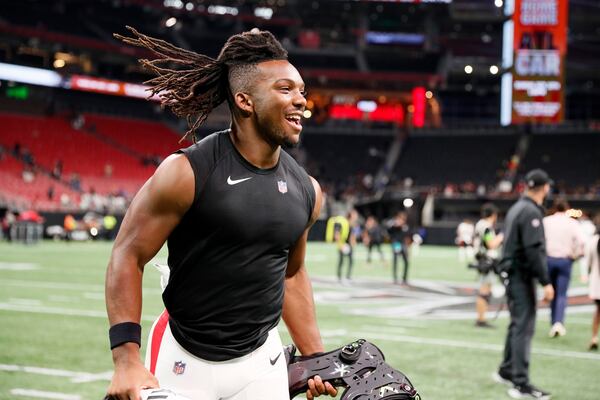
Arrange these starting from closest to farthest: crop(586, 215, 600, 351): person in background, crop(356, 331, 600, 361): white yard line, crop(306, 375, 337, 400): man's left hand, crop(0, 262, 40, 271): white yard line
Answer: crop(306, 375, 337, 400): man's left hand < crop(356, 331, 600, 361): white yard line < crop(586, 215, 600, 351): person in background < crop(0, 262, 40, 271): white yard line

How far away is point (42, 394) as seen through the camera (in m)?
7.62

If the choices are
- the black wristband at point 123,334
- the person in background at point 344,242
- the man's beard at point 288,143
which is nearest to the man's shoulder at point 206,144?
the man's beard at point 288,143

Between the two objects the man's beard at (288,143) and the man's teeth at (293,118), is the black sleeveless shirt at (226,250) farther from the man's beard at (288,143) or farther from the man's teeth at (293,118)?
the man's teeth at (293,118)

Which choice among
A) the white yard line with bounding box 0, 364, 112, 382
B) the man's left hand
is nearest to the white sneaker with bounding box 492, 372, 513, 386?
the white yard line with bounding box 0, 364, 112, 382

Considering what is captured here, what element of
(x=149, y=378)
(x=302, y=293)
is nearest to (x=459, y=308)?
(x=302, y=293)

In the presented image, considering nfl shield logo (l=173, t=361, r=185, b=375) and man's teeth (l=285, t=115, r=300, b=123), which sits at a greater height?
man's teeth (l=285, t=115, r=300, b=123)

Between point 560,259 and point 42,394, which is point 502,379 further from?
point 42,394

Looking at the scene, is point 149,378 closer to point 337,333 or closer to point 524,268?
point 524,268

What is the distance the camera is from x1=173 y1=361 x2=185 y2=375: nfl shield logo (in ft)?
11.1

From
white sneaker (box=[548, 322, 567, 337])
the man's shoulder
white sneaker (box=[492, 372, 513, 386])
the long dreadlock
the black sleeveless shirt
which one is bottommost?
white sneaker (box=[492, 372, 513, 386])

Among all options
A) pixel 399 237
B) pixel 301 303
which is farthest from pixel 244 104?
pixel 399 237

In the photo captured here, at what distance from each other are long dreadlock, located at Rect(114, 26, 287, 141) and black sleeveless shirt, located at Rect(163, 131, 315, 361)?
0.31m

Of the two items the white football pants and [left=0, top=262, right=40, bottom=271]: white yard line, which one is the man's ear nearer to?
the white football pants

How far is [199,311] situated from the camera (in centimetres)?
336
